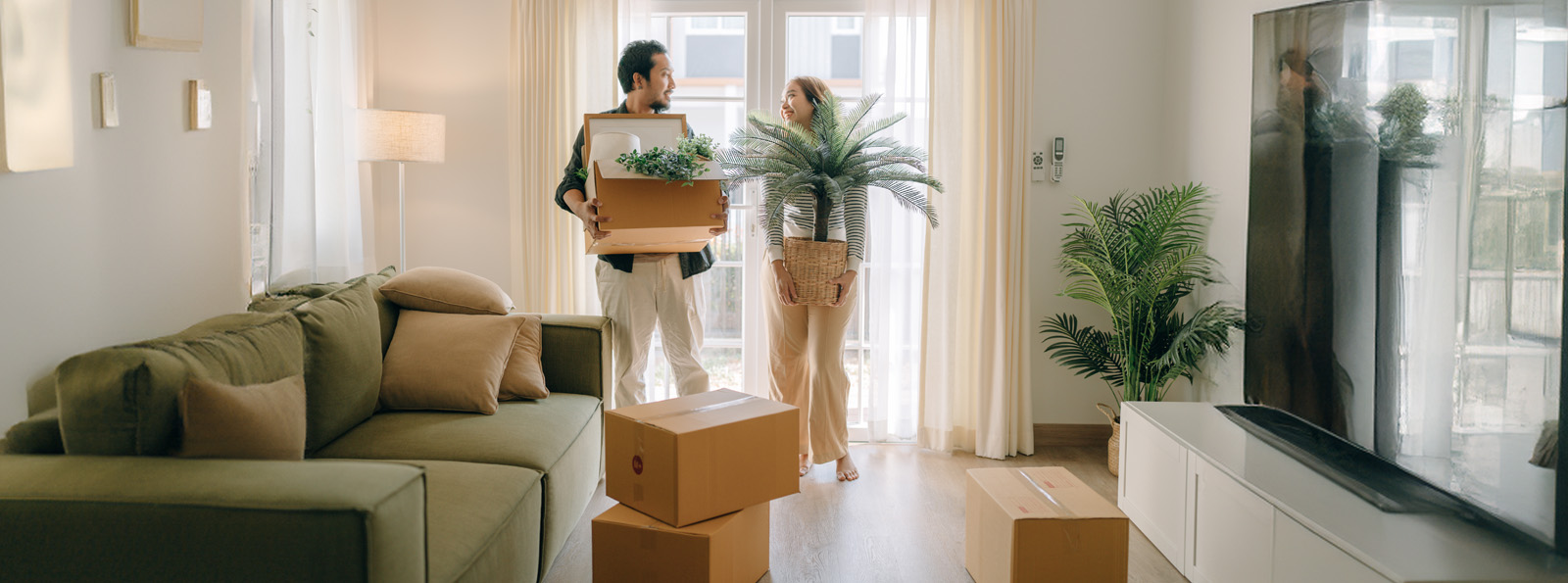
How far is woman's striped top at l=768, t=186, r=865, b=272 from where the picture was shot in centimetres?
319

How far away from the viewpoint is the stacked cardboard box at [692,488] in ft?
7.02

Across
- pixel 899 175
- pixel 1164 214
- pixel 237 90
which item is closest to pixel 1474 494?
pixel 1164 214

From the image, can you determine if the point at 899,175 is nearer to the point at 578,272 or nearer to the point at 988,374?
the point at 988,374

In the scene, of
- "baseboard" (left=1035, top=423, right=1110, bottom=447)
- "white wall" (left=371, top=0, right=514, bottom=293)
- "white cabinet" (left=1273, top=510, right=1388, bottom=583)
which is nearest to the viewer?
"white cabinet" (left=1273, top=510, right=1388, bottom=583)

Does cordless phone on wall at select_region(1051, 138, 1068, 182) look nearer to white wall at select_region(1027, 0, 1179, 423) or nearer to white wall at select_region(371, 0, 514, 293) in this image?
white wall at select_region(1027, 0, 1179, 423)

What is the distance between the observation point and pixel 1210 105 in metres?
3.37

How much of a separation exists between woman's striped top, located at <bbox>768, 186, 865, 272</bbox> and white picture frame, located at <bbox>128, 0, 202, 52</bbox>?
1844 mm

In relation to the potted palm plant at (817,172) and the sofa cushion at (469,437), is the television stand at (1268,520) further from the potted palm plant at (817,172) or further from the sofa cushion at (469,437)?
the sofa cushion at (469,437)

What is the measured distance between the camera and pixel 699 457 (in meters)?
2.17

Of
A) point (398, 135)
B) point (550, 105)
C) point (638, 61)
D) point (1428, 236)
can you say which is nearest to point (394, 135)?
point (398, 135)

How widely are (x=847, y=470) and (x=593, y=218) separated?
136 cm

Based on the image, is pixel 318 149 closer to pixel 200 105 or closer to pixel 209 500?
pixel 200 105

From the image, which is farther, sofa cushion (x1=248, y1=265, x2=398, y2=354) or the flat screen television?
sofa cushion (x1=248, y1=265, x2=398, y2=354)

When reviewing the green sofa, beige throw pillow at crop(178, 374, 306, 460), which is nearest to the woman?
the green sofa
